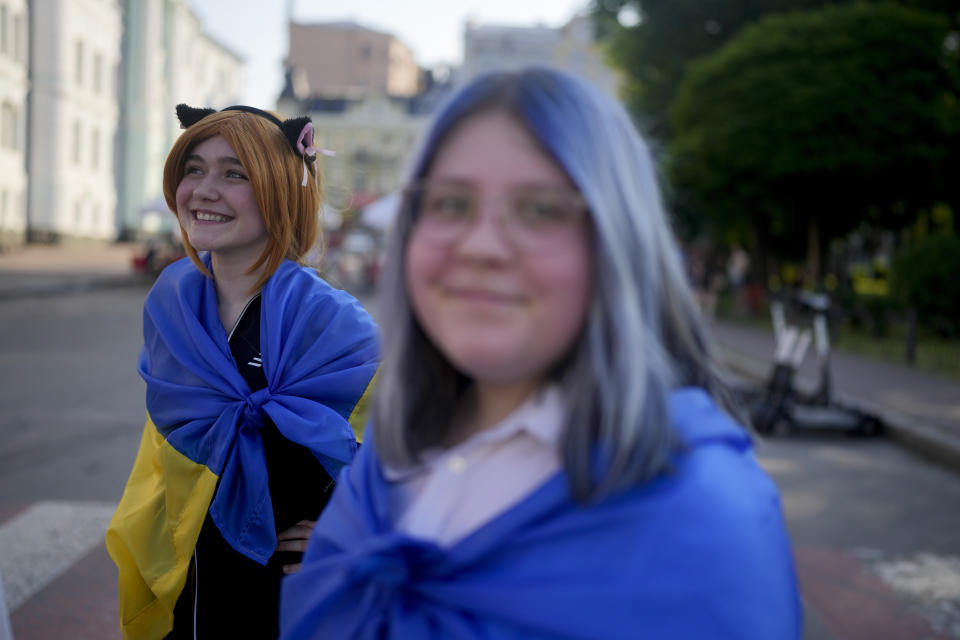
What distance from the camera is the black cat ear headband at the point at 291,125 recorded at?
2.36 meters

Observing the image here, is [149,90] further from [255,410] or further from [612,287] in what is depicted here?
[612,287]

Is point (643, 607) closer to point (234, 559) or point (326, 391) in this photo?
point (326, 391)

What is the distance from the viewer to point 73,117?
38531 mm

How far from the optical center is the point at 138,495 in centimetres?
234

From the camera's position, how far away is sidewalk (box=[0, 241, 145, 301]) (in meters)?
21.2

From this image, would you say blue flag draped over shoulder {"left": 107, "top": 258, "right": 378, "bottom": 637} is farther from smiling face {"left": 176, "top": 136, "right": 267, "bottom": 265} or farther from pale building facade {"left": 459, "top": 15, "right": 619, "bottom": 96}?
pale building facade {"left": 459, "top": 15, "right": 619, "bottom": 96}

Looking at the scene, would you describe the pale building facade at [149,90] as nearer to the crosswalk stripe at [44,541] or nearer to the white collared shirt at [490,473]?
the crosswalk stripe at [44,541]

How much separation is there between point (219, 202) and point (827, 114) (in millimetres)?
21971

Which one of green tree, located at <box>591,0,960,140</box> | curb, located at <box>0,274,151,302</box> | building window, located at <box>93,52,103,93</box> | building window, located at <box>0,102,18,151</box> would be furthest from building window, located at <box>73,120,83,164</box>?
green tree, located at <box>591,0,960,140</box>

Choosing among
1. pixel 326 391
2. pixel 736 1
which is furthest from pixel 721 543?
pixel 736 1

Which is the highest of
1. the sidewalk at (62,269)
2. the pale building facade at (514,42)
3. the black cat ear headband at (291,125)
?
the pale building facade at (514,42)

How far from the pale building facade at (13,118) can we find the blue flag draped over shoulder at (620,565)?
118 feet

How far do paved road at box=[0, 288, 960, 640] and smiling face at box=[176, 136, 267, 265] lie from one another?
80.7 inches

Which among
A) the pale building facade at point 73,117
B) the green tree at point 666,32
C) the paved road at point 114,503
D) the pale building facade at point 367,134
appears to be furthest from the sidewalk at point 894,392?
the pale building facade at point 367,134
